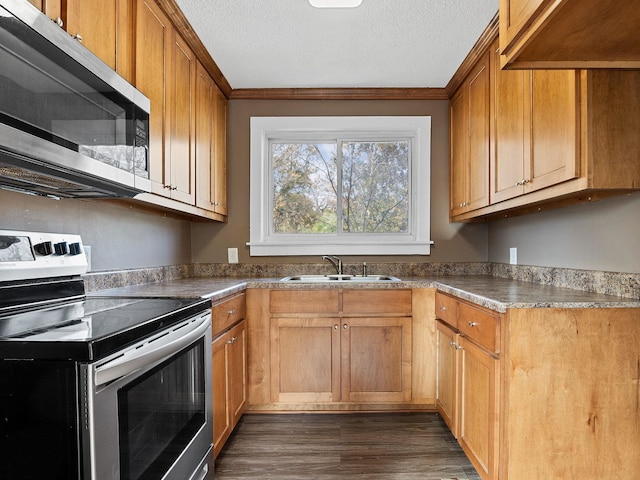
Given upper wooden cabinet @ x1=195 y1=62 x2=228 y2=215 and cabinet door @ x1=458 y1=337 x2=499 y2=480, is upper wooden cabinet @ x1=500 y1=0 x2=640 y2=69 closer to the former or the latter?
cabinet door @ x1=458 y1=337 x2=499 y2=480

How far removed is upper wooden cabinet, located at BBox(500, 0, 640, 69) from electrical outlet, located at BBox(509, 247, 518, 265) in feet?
5.47

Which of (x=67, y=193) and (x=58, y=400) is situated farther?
(x=67, y=193)

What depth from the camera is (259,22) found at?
2.26 metres

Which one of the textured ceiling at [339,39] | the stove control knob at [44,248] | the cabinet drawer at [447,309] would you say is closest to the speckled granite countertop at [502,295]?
the cabinet drawer at [447,309]

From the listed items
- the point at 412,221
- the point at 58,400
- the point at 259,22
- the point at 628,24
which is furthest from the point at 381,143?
the point at 58,400

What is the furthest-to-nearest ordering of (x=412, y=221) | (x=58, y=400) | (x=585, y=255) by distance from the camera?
1. (x=412, y=221)
2. (x=585, y=255)
3. (x=58, y=400)

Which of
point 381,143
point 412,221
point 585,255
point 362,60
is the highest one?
point 362,60

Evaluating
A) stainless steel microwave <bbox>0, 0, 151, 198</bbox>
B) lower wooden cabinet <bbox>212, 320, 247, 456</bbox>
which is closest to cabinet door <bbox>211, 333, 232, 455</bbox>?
lower wooden cabinet <bbox>212, 320, 247, 456</bbox>

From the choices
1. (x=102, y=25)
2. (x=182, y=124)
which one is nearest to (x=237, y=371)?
(x=182, y=124)

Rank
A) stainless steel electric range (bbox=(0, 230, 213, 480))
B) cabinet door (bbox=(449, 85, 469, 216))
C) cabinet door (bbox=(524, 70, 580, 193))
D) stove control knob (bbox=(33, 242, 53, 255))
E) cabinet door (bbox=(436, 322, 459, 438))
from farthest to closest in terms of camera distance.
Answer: cabinet door (bbox=(449, 85, 469, 216)) < cabinet door (bbox=(436, 322, 459, 438)) < cabinet door (bbox=(524, 70, 580, 193)) < stove control knob (bbox=(33, 242, 53, 255)) < stainless steel electric range (bbox=(0, 230, 213, 480))

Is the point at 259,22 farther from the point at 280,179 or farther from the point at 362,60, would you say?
the point at 280,179

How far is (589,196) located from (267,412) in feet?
7.06

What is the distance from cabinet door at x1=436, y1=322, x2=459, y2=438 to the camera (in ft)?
7.38

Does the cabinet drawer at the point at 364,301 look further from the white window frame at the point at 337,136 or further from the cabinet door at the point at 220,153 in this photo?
the cabinet door at the point at 220,153
